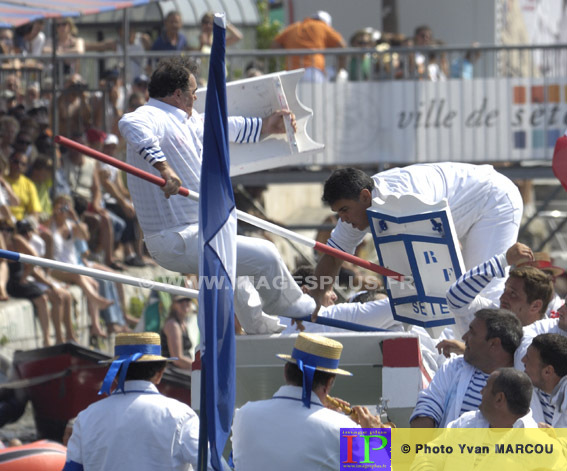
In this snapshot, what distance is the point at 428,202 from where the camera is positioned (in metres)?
7.57

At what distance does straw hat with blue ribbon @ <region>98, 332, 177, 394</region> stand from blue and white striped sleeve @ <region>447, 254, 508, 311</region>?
5.50 feet

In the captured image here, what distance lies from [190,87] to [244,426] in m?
2.29

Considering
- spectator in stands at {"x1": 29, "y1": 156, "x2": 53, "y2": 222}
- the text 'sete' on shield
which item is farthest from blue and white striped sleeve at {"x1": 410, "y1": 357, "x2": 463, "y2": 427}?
spectator in stands at {"x1": 29, "y1": 156, "x2": 53, "y2": 222}

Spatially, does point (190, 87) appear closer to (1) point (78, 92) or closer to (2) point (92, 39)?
(1) point (78, 92)

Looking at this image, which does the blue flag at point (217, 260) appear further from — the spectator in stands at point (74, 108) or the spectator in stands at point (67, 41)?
the spectator in stands at point (67, 41)

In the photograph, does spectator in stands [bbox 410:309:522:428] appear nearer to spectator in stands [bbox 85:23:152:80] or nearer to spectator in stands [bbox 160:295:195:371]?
spectator in stands [bbox 160:295:195:371]

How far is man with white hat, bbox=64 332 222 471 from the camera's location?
5.91 meters

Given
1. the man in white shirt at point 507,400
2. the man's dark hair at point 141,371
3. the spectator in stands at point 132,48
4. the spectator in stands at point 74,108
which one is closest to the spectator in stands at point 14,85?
the spectator in stands at point 74,108

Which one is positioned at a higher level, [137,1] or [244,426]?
[137,1]

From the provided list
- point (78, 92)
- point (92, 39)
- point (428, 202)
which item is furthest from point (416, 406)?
point (92, 39)

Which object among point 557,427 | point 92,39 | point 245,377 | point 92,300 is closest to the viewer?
point 557,427

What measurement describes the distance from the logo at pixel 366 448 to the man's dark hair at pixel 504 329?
0.78 meters

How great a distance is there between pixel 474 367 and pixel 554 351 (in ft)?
1.35

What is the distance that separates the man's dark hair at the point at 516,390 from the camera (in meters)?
5.52
